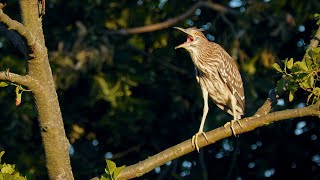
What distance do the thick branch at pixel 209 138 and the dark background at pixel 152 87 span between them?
3.14 metres

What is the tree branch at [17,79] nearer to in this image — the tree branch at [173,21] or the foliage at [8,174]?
the foliage at [8,174]

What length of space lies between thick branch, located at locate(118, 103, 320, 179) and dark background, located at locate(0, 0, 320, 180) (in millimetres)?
3140

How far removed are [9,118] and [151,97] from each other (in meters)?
1.34

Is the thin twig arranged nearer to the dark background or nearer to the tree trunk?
the tree trunk

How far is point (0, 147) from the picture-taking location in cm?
779

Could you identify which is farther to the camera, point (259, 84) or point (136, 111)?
point (136, 111)

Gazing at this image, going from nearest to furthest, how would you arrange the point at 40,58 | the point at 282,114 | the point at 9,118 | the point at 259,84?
the point at 40,58 → the point at 282,114 → the point at 259,84 → the point at 9,118

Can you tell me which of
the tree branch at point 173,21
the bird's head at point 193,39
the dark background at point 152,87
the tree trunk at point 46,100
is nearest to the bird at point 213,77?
the bird's head at point 193,39

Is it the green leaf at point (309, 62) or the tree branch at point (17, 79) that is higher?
the tree branch at point (17, 79)

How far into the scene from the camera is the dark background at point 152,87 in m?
7.80

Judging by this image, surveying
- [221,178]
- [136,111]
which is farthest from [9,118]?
[221,178]

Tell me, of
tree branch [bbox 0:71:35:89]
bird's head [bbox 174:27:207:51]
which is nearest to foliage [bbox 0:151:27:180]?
tree branch [bbox 0:71:35:89]

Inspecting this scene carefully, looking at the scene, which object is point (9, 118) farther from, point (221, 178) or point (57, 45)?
→ point (221, 178)

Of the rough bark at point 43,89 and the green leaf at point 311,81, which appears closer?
the rough bark at point 43,89
